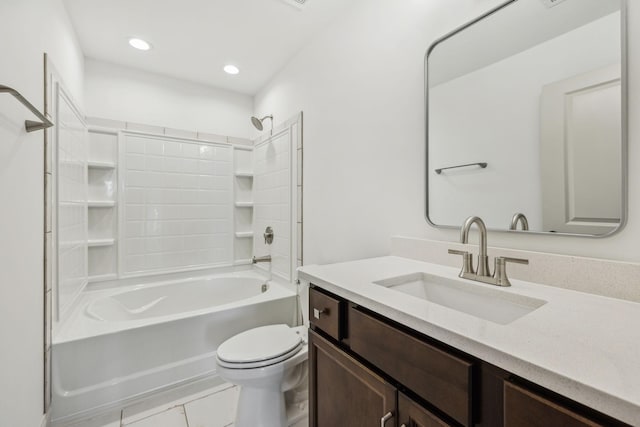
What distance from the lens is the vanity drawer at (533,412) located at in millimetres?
422

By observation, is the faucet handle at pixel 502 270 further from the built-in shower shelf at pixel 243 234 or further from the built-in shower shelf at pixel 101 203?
the built-in shower shelf at pixel 101 203

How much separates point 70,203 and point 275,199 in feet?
4.74

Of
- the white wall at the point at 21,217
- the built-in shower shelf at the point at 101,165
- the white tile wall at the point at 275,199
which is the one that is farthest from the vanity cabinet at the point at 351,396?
the built-in shower shelf at the point at 101,165

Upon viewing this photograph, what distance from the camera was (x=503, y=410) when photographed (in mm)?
516

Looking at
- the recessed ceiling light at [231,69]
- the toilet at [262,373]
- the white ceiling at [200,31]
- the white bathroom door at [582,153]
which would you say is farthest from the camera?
the recessed ceiling light at [231,69]

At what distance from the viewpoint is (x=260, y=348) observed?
4.89 ft

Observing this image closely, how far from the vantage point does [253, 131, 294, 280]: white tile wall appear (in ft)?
7.93

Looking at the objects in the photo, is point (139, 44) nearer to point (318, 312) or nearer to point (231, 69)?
point (231, 69)

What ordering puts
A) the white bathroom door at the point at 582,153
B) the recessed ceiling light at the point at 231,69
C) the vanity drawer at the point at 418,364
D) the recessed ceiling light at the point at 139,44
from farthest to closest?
the recessed ceiling light at the point at 231,69 < the recessed ceiling light at the point at 139,44 < the white bathroom door at the point at 582,153 < the vanity drawer at the point at 418,364

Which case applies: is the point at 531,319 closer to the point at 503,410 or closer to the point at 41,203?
the point at 503,410

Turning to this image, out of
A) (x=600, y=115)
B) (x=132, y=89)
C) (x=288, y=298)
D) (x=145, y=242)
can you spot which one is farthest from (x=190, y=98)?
(x=600, y=115)

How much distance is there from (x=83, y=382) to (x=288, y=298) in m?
1.29

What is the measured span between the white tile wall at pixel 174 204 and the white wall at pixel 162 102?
0.67ft

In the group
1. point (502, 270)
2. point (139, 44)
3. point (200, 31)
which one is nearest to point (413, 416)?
point (502, 270)
